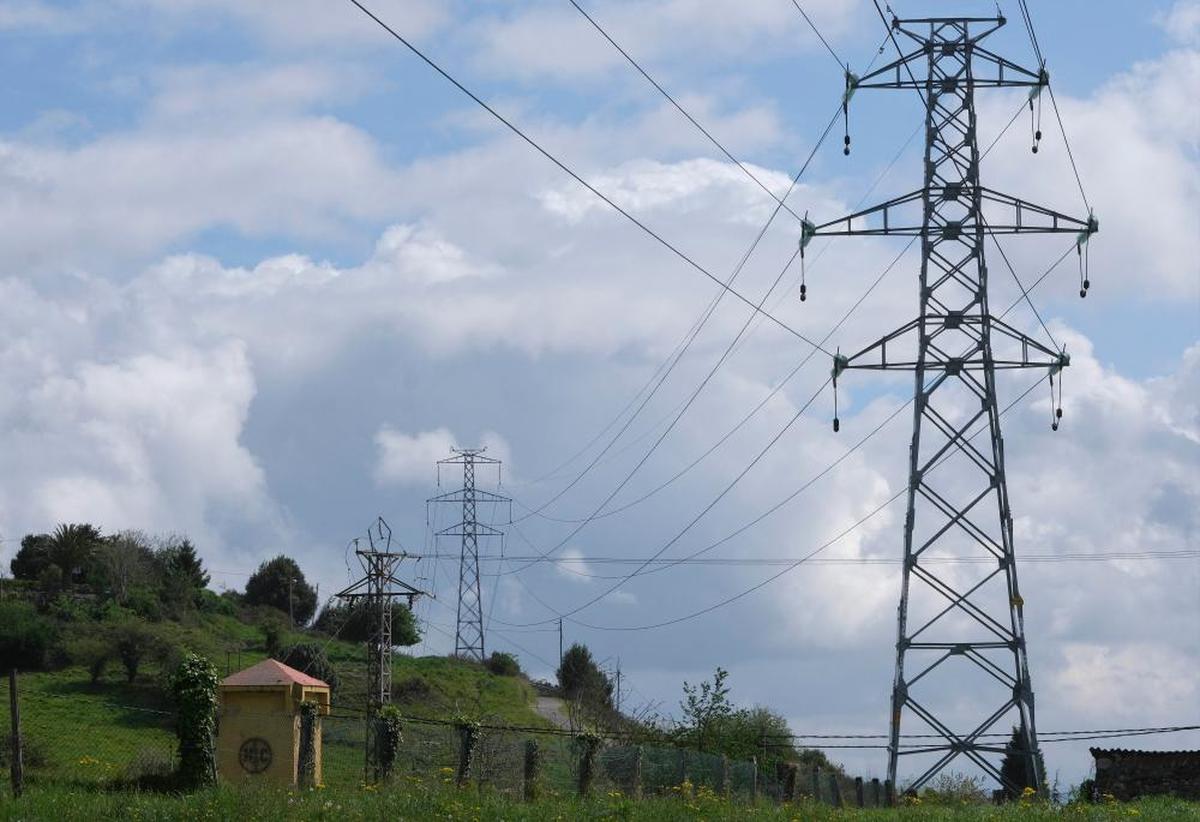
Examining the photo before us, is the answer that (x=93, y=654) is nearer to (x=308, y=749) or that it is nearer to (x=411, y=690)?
(x=411, y=690)

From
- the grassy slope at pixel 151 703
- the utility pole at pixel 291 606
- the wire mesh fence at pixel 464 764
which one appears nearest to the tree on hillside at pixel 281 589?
the utility pole at pixel 291 606

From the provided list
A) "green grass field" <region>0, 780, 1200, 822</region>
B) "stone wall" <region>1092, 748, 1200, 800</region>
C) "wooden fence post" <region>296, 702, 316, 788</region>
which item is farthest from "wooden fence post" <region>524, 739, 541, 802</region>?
"stone wall" <region>1092, 748, 1200, 800</region>

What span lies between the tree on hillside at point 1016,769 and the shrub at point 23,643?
49.1 meters

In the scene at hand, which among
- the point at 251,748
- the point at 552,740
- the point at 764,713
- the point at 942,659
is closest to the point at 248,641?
the point at 764,713

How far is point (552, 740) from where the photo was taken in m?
49.0

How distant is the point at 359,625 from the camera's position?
10200 centimetres

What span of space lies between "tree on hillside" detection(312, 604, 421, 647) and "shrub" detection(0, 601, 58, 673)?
23560 millimetres

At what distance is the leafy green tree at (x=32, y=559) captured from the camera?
109 metres

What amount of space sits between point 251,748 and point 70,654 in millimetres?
42592

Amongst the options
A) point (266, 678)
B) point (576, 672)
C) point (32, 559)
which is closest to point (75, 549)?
point (32, 559)

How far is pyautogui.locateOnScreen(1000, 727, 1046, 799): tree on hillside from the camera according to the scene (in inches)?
1309

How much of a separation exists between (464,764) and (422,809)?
4.36m

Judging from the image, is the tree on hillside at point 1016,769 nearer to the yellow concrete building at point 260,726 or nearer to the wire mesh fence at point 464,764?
the wire mesh fence at point 464,764

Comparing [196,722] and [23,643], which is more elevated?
[23,643]
